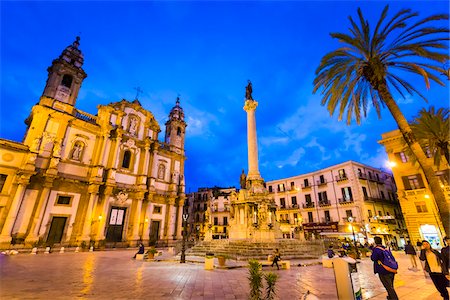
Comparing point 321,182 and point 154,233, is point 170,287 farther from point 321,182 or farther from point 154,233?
point 321,182

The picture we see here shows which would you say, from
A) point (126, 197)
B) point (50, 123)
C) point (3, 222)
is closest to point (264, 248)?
point (126, 197)

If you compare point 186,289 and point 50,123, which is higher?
point 50,123

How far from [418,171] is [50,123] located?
4182 centimetres

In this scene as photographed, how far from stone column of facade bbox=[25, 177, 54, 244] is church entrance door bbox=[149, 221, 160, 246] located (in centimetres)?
1247

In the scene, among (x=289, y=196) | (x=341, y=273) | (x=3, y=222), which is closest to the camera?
(x=341, y=273)

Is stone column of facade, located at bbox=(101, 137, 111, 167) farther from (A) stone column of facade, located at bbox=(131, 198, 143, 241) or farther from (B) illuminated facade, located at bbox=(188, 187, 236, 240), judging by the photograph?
(B) illuminated facade, located at bbox=(188, 187, 236, 240)

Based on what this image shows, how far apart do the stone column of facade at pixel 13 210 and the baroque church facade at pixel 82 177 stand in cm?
6

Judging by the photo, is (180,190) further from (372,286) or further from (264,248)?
(372,286)

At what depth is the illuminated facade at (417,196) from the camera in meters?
22.8

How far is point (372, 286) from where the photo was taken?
739cm

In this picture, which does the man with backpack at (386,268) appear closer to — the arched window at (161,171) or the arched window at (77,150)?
the arched window at (77,150)

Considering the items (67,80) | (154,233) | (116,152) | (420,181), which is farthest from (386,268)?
(67,80)

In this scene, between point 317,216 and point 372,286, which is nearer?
point 372,286

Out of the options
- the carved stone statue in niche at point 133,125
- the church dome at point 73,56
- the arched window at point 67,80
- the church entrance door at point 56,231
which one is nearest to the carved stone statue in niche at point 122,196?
the church entrance door at point 56,231
